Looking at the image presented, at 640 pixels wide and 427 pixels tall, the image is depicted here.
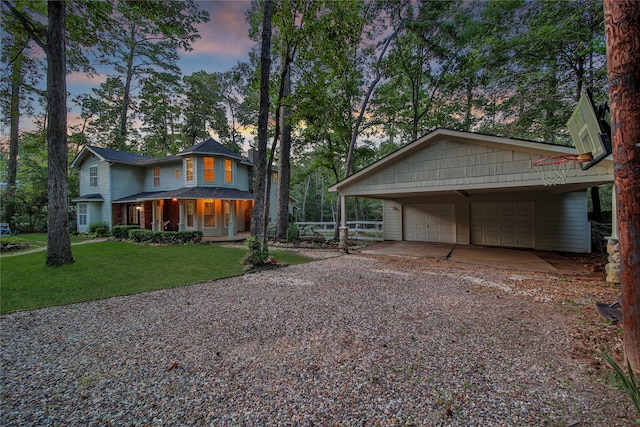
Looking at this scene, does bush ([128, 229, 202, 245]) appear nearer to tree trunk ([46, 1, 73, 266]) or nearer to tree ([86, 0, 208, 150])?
tree trunk ([46, 1, 73, 266])

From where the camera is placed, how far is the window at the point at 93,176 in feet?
55.7

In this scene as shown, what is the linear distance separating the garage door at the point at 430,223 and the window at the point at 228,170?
35.3 feet

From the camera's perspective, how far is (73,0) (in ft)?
27.6

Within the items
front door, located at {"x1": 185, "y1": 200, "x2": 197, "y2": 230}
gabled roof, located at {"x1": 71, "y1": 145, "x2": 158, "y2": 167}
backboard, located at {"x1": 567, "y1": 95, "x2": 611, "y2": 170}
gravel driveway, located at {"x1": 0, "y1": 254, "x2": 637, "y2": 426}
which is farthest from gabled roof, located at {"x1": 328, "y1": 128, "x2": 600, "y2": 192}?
gabled roof, located at {"x1": 71, "y1": 145, "x2": 158, "y2": 167}

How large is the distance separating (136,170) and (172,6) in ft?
38.9

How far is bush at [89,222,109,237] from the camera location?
15.2 m

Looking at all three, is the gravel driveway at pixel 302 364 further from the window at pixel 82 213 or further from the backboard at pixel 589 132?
the window at pixel 82 213

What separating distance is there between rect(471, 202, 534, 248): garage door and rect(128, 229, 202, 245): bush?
13.5m

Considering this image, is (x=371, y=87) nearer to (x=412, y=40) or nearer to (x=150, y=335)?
(x=412, y=40)

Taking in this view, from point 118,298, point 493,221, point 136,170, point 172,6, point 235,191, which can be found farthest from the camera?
point 136,170

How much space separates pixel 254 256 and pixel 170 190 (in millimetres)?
11752

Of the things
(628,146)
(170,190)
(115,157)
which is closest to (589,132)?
(628,146)

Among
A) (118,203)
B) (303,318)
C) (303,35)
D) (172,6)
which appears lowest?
(303,318)

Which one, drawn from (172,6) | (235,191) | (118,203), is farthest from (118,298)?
(118,203)
